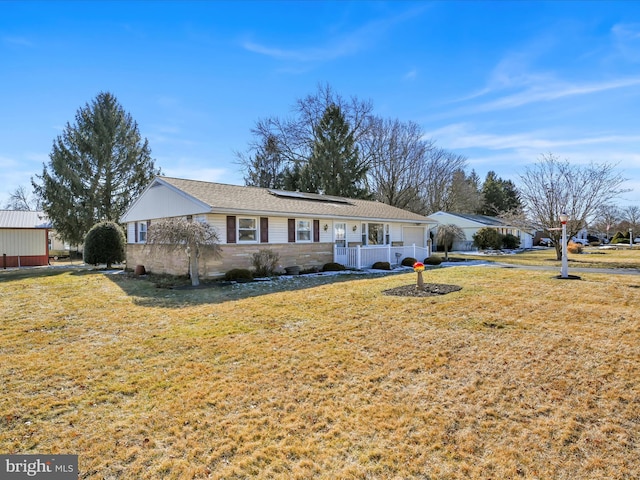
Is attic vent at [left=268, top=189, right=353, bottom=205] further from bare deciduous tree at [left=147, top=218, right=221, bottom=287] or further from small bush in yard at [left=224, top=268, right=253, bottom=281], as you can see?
bare deciduous tree at [left=147, top=218, right=221, bottom=287]

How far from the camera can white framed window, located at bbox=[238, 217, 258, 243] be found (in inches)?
568

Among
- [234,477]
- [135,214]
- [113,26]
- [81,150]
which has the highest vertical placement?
[81,150]

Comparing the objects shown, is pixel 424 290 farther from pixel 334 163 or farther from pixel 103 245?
pixel 334 163

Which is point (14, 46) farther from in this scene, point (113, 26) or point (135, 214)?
point (135, 214)

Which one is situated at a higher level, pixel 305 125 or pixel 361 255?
pixel 305 125

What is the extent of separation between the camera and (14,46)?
9.34m

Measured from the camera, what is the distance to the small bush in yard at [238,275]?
13.3 meters

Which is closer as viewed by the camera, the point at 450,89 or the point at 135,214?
the point at 450,89

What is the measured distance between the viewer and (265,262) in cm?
1464

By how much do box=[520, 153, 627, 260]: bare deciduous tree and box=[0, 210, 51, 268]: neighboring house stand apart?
31351 mm

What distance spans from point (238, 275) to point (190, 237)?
2.38m

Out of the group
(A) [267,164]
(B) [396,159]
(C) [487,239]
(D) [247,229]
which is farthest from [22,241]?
(C) [487,239]

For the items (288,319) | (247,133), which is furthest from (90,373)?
(247,133)

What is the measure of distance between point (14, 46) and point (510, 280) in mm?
15691
